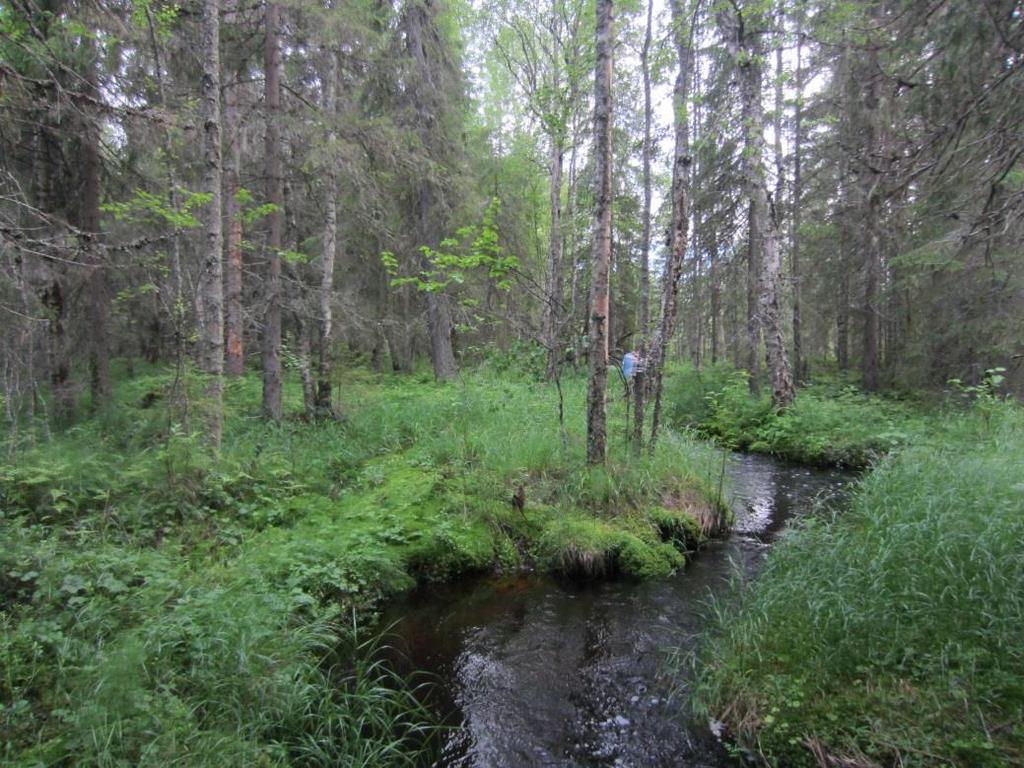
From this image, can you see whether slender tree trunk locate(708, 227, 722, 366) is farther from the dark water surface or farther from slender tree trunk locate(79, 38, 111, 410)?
slender tree trunk locate(79, 38, 111, 410)

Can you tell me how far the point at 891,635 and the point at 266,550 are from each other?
4.86 meters

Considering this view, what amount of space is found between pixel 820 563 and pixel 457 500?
12.1ft

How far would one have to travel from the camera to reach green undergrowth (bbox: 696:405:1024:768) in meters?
2.84

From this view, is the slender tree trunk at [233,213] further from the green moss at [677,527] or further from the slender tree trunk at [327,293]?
the green moss at [677,527]

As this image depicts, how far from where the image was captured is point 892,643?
332 centimetres

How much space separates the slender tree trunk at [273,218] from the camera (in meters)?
9.01

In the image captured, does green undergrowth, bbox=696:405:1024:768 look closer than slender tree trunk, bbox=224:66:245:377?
Yes

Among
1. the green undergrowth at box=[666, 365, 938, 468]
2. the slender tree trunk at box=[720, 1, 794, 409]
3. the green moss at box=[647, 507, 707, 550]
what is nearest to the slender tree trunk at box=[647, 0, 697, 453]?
the green moss at box=[647, 507, 707, 550]

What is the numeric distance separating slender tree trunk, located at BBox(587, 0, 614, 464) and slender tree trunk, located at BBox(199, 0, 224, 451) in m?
4.73

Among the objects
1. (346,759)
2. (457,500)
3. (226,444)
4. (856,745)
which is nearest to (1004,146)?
(856,745)

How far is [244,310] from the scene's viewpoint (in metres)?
9.92

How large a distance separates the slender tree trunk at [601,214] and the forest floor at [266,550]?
1.01 m

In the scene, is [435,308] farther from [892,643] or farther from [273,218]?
[892,643]

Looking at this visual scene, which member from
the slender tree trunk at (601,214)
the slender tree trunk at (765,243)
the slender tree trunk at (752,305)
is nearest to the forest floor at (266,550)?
the slender tree trunk at (601,214)
